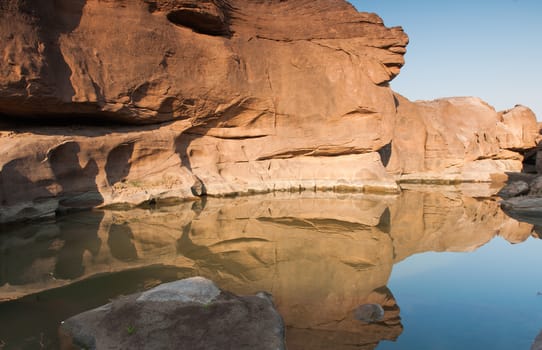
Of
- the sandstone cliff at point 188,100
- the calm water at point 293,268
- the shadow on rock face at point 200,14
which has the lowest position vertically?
the calm water at point 293,268

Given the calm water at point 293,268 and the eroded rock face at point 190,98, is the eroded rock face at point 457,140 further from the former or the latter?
the calm water at point 293,268

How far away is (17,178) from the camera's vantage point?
907 cm

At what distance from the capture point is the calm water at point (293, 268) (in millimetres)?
3863

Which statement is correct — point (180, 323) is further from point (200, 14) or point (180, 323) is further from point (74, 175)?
point (200, 14)

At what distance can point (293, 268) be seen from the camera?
232 inches

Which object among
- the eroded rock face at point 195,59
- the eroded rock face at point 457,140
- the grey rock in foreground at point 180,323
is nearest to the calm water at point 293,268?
the grey rock in foreground at point 180,323

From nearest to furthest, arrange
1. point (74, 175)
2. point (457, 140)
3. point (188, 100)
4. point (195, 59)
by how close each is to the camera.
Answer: point (74, 175) → point (188, 100) → point (195, 59) → point (457, 140)

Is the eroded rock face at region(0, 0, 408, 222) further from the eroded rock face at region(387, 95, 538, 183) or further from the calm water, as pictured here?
the eroded rock face at region(387, 95, 538, 183)

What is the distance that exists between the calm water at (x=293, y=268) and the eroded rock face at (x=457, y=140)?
45.4ft

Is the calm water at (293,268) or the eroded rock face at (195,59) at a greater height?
the eroded rock face at (195,59)

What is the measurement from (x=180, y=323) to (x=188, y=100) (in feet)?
39.2

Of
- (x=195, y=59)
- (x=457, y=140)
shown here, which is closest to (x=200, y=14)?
(x=195, y=59)

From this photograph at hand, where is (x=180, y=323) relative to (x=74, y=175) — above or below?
below

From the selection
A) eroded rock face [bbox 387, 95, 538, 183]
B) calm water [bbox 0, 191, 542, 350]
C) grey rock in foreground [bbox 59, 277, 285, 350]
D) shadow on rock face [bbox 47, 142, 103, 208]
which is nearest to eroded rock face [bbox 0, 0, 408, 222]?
shadow on rock face [bbox 47, 142, 103, 208]
